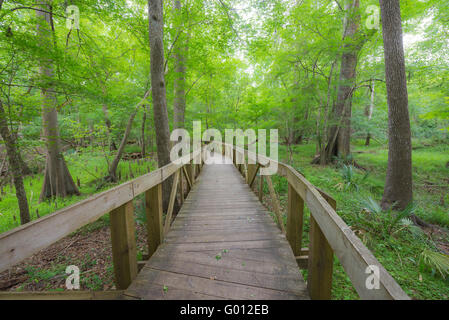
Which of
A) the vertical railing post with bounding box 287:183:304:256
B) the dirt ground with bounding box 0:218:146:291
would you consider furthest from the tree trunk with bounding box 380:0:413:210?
the dirt ground with bounding box 0:218:146:291

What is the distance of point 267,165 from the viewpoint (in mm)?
3371

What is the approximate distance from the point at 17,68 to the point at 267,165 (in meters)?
5.61

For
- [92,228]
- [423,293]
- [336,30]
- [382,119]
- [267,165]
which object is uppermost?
[336,30]

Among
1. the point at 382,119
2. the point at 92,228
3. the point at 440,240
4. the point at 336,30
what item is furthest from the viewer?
the point at 382,119

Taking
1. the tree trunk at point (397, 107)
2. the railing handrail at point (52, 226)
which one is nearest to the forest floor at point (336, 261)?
the tree trunk at point (397, 107)

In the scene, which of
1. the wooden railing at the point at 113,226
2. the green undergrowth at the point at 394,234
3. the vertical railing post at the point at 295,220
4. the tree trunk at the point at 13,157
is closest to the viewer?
the wooden railing at the point at 113,226

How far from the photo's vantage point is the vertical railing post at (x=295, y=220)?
89.4 inches

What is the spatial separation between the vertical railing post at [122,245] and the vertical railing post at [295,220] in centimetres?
183

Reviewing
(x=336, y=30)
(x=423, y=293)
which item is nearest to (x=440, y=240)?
(x=423, y=293)

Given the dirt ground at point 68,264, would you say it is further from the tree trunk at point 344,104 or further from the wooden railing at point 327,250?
the tree trunk at point 344,104

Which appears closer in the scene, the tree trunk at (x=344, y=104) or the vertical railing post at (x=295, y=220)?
the vertical railing post at (x=295, y=220)

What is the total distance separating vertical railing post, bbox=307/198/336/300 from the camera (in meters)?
1.43

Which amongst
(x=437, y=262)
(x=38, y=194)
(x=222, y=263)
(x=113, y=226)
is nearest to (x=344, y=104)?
(x=437, y=262)
